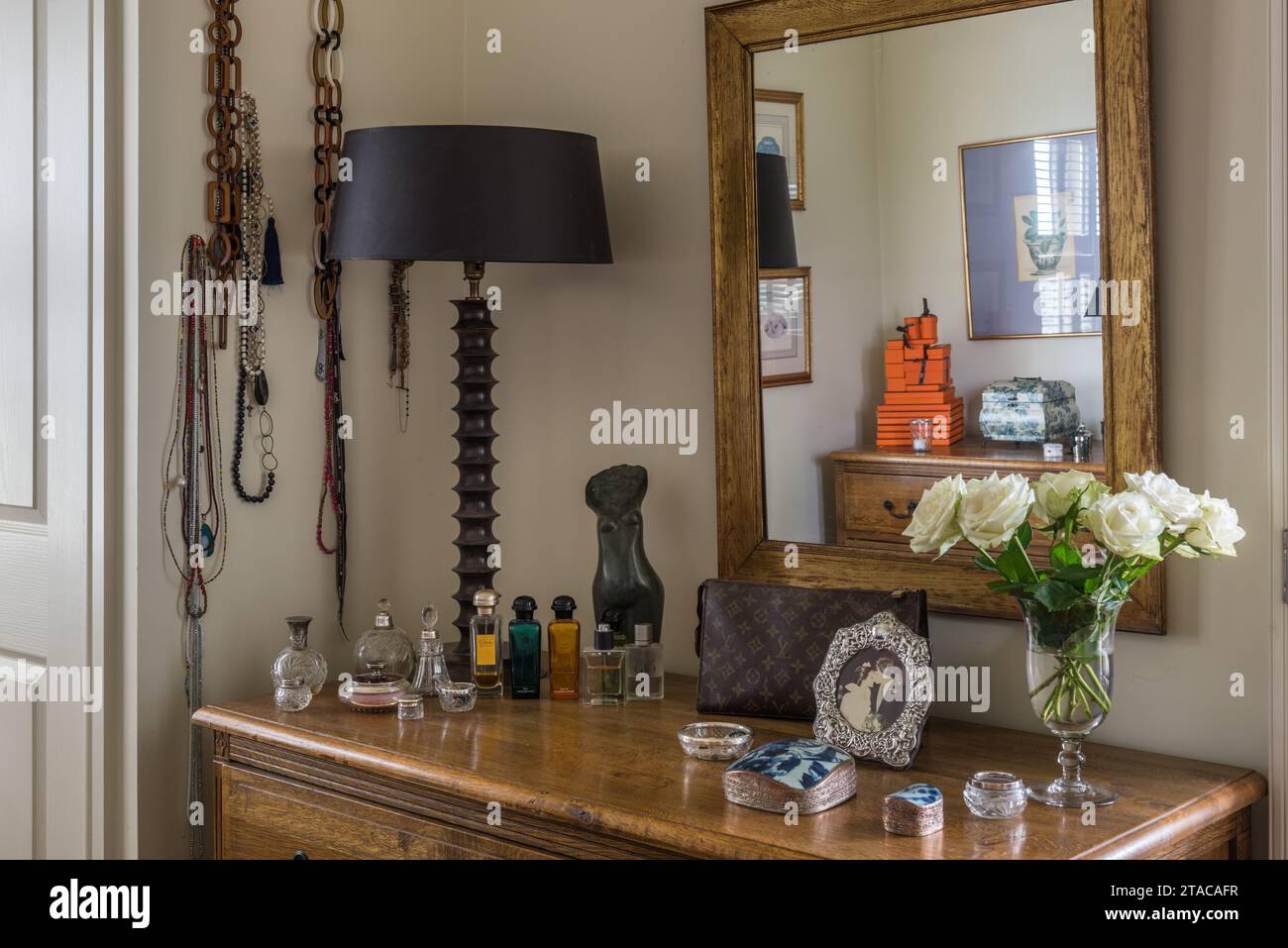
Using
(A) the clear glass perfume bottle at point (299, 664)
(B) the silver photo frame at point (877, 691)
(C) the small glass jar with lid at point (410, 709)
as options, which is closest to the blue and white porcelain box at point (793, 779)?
(B) the silver photo frame at point (877, 691)

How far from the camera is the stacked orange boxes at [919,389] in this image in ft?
5.99

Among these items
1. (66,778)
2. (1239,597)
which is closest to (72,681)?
(66,778)

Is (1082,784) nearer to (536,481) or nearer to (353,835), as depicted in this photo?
(353,835)

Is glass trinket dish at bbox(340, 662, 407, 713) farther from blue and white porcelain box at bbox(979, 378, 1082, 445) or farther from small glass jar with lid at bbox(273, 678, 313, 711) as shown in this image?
blue and white porcelain box at bbox(979, 378, 1082, 445)

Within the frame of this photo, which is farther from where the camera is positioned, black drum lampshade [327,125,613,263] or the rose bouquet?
black drum lampshade [327,125,613,263]

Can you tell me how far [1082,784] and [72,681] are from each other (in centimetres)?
161

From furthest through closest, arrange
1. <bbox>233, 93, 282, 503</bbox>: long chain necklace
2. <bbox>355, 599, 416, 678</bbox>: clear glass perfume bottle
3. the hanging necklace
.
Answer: the hanging necklace < <bbox>233, 93, 282, 503</bbox>: long chain necklace < <bbox>355, 599, 416, 678</bbox>: clear glass perfume bottle

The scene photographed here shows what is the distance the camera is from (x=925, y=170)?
185cm

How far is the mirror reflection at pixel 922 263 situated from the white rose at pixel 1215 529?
0.90 feet

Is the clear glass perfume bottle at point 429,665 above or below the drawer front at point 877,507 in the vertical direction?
below

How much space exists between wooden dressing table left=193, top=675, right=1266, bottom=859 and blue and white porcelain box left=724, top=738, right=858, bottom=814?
0.06 feet

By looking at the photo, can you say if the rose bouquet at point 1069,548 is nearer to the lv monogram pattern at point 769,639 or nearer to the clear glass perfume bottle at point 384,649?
the lv monogram pattern at point 769,639

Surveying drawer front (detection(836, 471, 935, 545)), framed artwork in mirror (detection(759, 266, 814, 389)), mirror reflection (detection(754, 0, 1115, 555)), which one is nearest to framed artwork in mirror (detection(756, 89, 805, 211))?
mirror reflection (detection(754, 0, 1115, 555))

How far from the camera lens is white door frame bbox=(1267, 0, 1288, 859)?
1.56m
